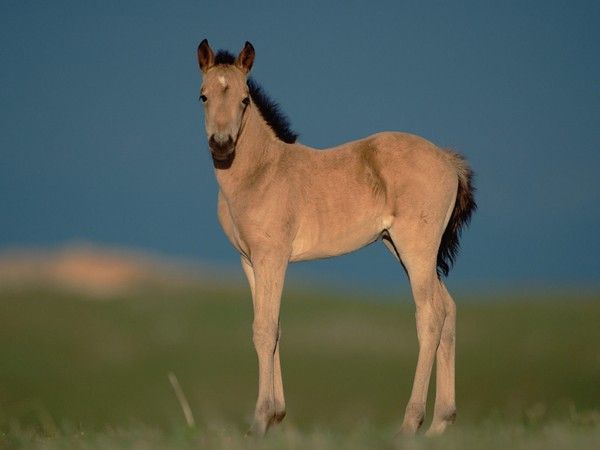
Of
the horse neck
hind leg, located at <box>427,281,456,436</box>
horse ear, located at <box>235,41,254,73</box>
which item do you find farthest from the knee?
horse ear, located at <box>235,41,254,73</box>

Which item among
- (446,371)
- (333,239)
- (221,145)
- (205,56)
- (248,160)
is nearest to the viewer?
(221,145)

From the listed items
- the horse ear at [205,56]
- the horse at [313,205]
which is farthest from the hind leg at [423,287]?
the horse ear at [205,56]

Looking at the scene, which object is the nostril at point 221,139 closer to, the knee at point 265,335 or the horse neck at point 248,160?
the horse neck at point 248,160

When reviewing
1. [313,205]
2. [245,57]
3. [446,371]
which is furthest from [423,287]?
[245,57]

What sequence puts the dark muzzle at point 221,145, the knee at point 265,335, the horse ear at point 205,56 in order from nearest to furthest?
the dark muzzle at point 221,145 → the knee at point 265,335 → the horse ear at point 205,56

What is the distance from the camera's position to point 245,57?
10.8m

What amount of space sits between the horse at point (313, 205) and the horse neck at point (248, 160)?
0.01m

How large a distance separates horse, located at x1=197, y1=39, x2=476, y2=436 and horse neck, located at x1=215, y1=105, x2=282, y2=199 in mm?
12

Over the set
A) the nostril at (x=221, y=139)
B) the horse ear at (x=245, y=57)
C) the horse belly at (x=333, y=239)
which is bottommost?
the horse belly at (x=333, y=239)

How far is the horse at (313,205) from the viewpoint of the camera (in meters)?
10.3

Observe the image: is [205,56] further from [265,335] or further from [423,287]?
[423,287]

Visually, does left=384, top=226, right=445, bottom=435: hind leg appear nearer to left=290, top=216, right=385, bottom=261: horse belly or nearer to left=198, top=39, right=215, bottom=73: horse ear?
left=290, top=216, right=385, bottom=261: horse belly

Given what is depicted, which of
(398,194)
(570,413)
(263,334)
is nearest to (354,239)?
(398,194)

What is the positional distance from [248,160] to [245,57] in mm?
1231
